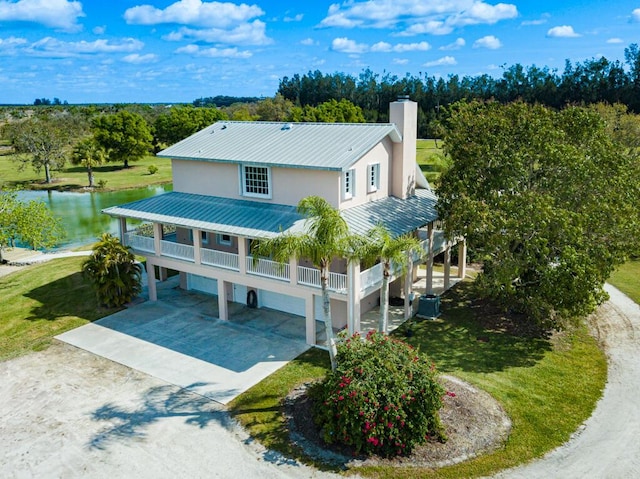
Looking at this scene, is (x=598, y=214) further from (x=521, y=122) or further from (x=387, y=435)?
(x=387, y=435)

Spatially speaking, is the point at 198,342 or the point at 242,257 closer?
the point at 198,342

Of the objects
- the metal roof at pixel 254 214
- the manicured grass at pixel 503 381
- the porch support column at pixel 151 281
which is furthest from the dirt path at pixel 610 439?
the porch support column at pixel 151 281

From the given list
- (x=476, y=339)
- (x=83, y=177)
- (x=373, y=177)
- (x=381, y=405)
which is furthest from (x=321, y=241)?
(x=83, y=177)

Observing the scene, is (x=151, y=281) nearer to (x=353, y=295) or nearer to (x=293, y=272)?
(x=293, y=272)

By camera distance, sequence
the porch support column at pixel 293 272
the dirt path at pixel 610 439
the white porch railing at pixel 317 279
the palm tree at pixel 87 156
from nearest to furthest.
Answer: the dirt path at pixel 610 439 < the white porch railing at pixel 317 279 < the porch support column at pixel 293 272 < the palm tree at pixel 87 156

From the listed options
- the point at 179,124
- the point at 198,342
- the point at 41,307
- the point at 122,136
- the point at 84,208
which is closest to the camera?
the point at 198,342

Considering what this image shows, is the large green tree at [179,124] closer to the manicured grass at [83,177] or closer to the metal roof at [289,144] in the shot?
the manicured grass at [83,177]
